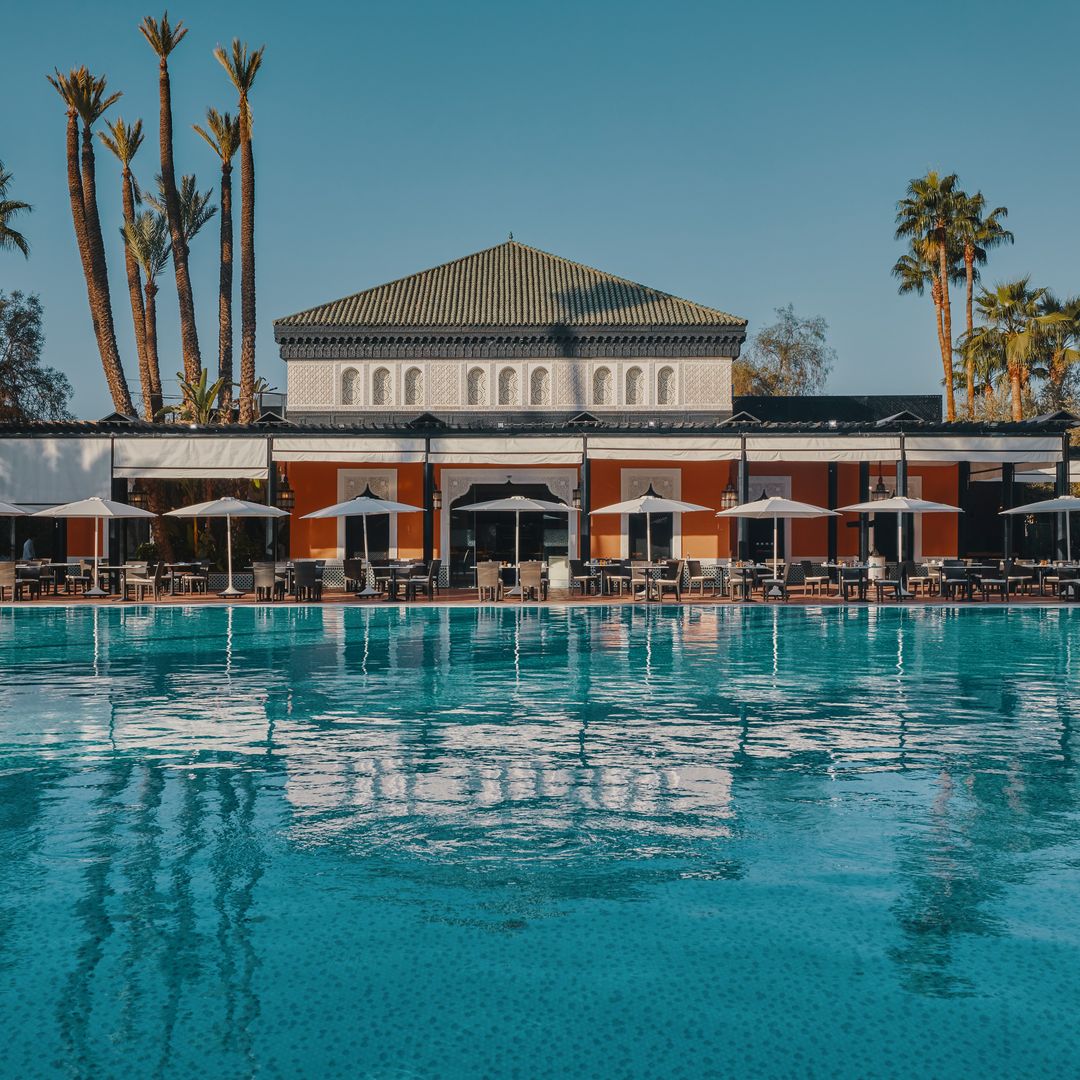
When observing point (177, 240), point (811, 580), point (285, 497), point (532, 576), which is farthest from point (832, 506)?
point (177, 240)

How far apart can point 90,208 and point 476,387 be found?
38.5 feet

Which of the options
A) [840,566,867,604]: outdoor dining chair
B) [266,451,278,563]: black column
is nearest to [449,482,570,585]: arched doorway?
[266,451,278,563]: black column

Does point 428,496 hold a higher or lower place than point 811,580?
higher

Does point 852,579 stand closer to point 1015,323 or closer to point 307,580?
point 307,580

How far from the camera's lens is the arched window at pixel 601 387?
30.6 metres

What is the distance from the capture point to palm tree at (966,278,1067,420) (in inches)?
1443

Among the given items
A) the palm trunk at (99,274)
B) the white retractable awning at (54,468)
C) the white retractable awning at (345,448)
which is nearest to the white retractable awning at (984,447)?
the white retractable awning at (345,448)

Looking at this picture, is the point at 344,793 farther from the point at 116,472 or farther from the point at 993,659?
the point at 116,472

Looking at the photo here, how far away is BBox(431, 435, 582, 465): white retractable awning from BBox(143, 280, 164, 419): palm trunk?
11.8 m

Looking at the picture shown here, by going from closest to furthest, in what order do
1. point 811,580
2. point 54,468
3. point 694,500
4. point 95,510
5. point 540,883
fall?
point 540,883 → point 95,510 → point 811,580 → point 54,468 → point 694,500

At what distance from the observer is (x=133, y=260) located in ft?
112

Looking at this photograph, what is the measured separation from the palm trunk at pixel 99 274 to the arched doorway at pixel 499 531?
10.5 metres

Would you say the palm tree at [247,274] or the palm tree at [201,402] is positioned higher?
the palm tree at [247,274]

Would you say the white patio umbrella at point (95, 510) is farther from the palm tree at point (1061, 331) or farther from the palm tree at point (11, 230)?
the palm tree at point (1061, 331)
